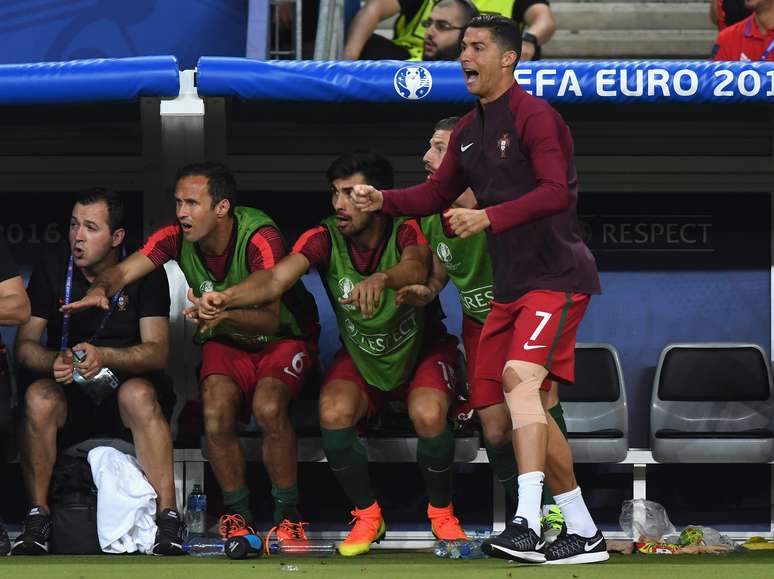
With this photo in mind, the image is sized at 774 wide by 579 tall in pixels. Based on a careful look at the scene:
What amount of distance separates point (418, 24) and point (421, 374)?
270cm

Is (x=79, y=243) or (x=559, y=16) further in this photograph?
(x=559, y=16)

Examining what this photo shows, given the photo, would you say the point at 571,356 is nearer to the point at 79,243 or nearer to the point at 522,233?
the point at 522,233

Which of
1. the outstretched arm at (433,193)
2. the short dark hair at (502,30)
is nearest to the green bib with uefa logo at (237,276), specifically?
the outstretched arm at (433,193)

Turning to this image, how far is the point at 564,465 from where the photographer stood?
5473 mm

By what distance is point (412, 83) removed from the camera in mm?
6387

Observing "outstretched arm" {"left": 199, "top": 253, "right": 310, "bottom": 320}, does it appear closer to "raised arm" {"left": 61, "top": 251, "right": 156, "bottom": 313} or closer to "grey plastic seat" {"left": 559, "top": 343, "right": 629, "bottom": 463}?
"raised arm" {"left": 61, "top": 251, "right": 156, "bottom": 313}

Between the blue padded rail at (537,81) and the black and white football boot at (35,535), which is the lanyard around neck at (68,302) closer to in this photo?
the black and white football boot at (35,535)

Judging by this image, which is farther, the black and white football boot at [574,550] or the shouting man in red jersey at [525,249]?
the black and white football boot at [574,550]

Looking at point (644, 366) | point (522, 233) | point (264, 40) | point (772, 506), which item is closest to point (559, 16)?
point (264, 40)

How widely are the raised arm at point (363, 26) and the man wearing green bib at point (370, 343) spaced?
1904 millimetres

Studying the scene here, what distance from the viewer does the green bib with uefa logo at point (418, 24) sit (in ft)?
27.4

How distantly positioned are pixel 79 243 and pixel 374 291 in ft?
4.68

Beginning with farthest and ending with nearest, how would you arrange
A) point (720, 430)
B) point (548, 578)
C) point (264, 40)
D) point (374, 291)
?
point (264, 40)
point (720, 430)
point (374, 291)
point (548, 578)

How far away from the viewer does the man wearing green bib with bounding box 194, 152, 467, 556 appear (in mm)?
6273
